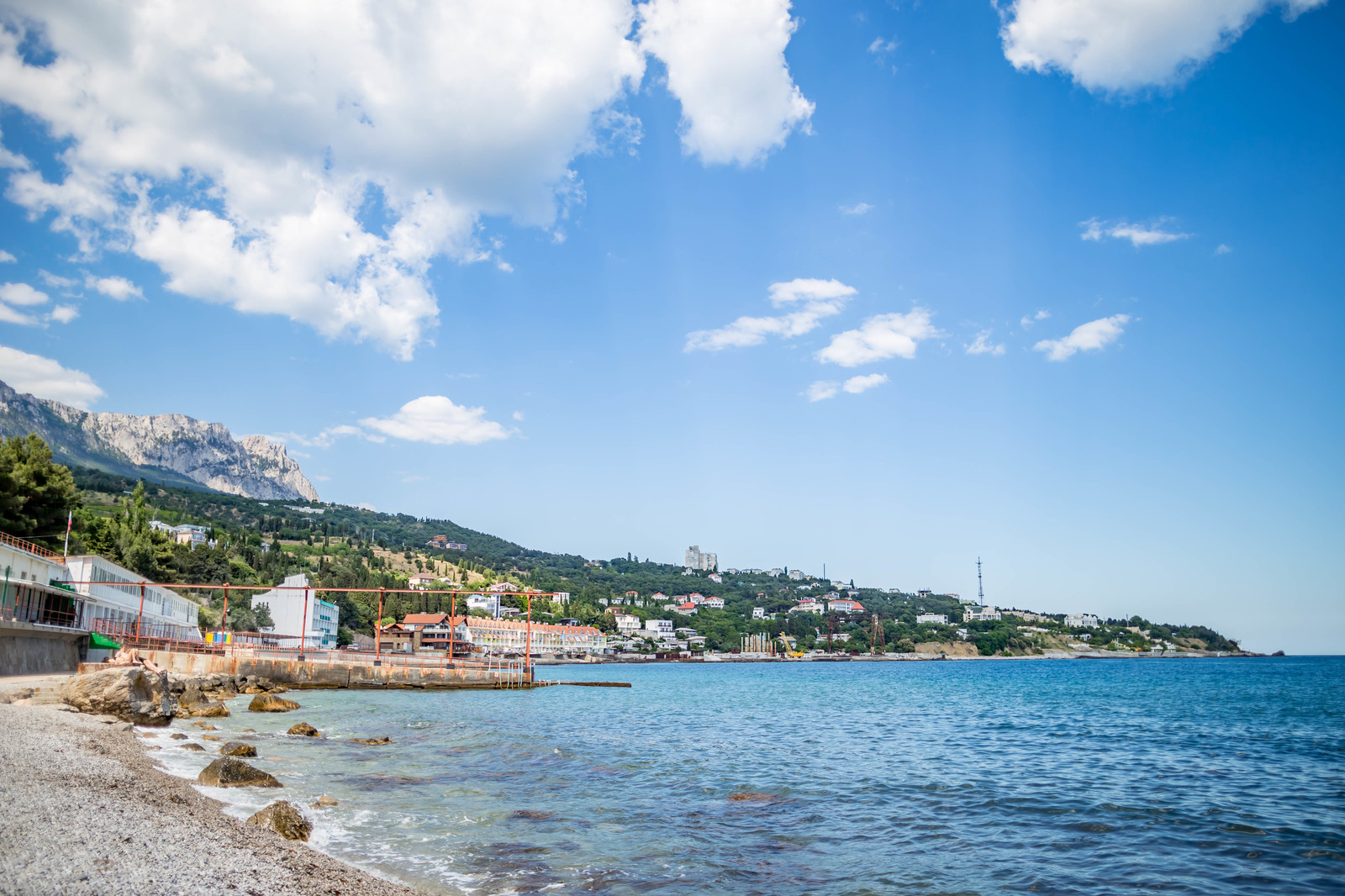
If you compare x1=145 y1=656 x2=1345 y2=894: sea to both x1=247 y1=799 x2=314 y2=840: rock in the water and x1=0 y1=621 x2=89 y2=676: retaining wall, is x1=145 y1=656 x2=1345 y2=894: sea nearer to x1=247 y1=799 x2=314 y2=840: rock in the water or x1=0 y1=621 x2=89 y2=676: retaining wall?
x1=247 y1=799 x2=314 y2=840: rock in the water

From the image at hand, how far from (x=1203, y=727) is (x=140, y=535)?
81743 millimetres

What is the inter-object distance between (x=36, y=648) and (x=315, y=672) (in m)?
15.0

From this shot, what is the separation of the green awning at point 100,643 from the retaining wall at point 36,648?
4.32ft

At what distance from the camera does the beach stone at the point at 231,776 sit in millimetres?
12867

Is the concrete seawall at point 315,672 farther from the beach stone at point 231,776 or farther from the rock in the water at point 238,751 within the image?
the beach stone at point 231,776

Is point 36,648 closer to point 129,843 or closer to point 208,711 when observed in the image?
point 208,711

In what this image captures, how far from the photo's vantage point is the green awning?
38.4 meters

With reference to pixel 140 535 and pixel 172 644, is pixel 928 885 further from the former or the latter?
pixel 140 535

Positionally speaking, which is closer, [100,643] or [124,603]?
[100,643]

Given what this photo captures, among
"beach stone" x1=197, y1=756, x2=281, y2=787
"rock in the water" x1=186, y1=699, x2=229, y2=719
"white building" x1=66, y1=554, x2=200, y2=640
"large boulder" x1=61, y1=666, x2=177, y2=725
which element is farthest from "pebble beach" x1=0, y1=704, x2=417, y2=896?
"white building" x1=66, y1=554, x2=200, y2=640

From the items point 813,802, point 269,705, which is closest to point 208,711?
point 269,705

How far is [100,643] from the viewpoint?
128ft

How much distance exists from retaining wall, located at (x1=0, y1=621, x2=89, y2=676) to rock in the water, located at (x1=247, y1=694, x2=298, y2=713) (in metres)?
8.51

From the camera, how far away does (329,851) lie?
959cm
